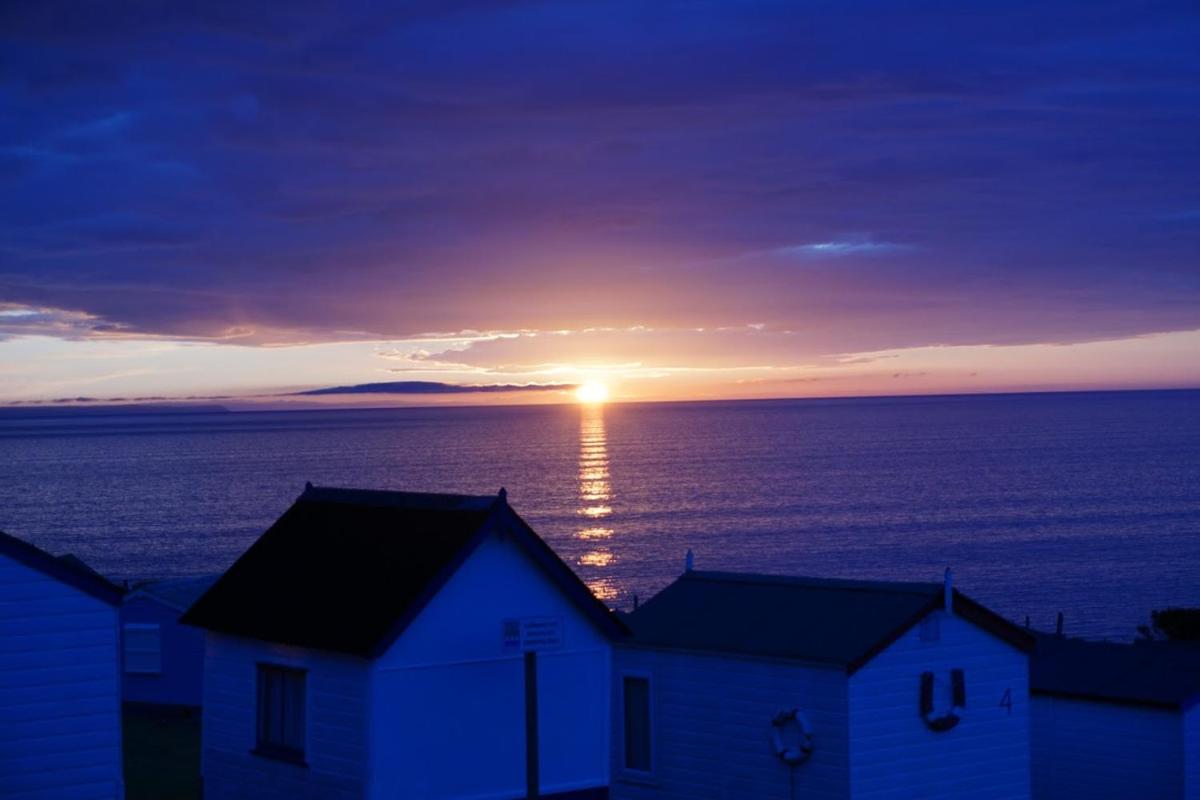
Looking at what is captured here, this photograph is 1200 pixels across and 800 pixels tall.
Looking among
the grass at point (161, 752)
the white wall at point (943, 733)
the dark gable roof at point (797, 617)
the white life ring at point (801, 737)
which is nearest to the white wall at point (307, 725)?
the dark gable roof at point (797, 617)

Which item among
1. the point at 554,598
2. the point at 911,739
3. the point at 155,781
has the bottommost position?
the point at 155,781

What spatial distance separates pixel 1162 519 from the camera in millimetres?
108812

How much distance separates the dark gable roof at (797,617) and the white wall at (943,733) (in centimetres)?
27

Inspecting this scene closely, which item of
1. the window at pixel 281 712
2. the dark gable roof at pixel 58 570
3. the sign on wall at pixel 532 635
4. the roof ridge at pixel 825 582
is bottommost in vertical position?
the window at pixel 281 712

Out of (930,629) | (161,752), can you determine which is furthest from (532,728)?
(161,752)

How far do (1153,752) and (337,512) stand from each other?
1390 cm

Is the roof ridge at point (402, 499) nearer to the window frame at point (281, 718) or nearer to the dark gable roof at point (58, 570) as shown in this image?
the window frame at point (281, 718)

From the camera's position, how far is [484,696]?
18469 millimetres

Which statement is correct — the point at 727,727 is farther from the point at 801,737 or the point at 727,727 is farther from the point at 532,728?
the point at 532,728

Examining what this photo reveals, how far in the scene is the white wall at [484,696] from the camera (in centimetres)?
1777

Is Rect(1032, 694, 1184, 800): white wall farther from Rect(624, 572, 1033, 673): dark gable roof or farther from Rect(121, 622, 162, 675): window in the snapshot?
Rect(121, 622, 162, 675): window

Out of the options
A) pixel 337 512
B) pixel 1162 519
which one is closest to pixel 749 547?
pixel 1162 519

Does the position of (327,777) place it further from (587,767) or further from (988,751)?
(988,751)

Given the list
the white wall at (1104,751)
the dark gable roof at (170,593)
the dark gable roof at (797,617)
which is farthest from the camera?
the dark gable roof at (170,593)
